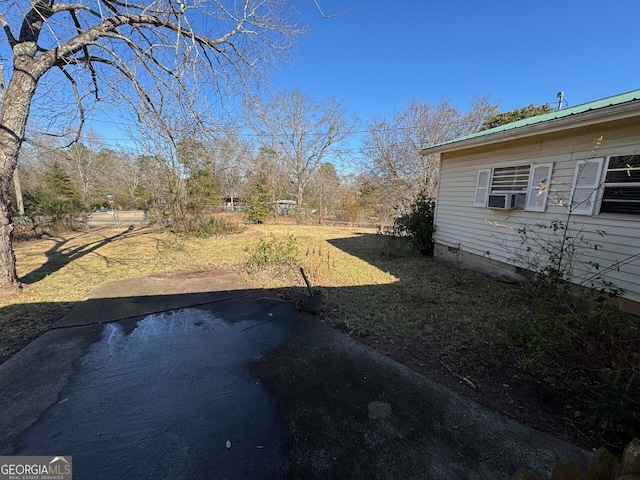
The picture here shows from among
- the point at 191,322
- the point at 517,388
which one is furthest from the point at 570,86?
the point at 191,322

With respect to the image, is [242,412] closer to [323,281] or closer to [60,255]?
[323,281]

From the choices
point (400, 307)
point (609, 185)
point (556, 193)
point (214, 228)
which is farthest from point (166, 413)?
point (214, 228)

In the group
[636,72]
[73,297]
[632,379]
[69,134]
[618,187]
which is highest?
[636,72]

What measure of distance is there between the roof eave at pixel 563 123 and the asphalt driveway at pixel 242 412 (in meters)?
3.90

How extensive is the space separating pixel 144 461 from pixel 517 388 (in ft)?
9.44

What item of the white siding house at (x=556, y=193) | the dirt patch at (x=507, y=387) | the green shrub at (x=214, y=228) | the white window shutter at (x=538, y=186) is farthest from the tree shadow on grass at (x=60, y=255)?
the white window shutter at (x=538, y=186)

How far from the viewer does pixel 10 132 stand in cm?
370

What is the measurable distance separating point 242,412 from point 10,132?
5.07 meters

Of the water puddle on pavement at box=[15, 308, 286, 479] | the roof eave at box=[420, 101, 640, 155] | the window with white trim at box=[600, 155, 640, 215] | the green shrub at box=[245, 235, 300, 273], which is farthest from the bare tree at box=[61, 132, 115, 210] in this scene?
the window with white trim at box=[600, 155, 640, 215]

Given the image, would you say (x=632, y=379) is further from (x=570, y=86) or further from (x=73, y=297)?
(x=570, y=86)

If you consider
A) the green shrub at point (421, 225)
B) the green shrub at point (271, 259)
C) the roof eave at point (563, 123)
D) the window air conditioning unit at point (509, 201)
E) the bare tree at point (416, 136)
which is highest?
the bare tree at point (416, 136)

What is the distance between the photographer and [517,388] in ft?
7.48

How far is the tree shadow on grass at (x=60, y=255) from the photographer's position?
5.04m

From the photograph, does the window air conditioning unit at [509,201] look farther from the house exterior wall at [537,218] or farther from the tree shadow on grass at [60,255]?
the tree shadow on grass at [60,255]
